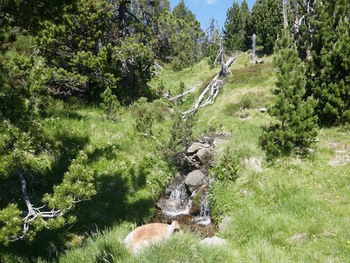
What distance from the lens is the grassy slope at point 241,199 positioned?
199 inches

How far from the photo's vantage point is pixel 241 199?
764 centimetres

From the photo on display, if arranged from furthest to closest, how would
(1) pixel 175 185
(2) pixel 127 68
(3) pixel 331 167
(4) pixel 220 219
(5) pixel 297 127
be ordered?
1. (2) pixel 127 68
2. (1) pixel 175 185
3. (5) pixel 297 127
4. (3) pixel 331 167
5. (4) pixel 220 219

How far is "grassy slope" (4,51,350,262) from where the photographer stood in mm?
5043

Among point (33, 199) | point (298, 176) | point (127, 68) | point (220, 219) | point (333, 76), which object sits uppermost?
point (127, 68)

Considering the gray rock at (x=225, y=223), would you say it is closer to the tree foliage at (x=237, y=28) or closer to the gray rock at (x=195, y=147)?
the gray rock at (x=195, y=147)

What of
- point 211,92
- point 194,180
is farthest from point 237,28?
point 194,180

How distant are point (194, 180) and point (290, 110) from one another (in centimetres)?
432

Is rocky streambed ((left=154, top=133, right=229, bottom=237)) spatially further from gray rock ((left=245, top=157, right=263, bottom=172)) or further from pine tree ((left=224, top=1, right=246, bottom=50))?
pine tree ((left=224, top=1, right=246, bottom=50))

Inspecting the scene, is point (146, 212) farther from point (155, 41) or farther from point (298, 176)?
point (155, 41)

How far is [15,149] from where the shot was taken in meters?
4.21

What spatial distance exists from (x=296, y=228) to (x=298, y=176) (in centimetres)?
249

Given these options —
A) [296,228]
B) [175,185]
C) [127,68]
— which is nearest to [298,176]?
[296,228]

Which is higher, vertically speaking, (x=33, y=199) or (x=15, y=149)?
(x=15, y=149)

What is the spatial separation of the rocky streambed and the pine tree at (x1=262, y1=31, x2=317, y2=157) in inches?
104
